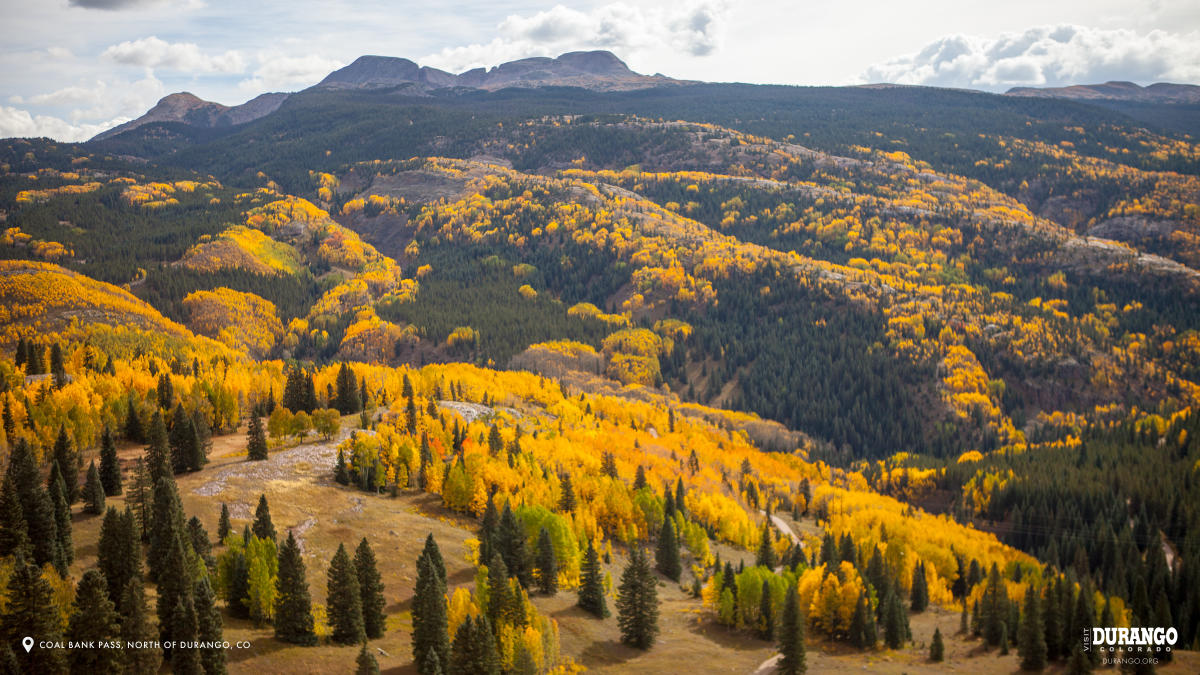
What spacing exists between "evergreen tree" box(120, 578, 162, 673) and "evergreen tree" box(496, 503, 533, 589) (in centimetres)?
4689

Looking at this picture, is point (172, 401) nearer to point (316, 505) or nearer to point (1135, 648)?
point (316, 505)

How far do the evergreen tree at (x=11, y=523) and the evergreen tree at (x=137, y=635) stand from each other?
18.2m

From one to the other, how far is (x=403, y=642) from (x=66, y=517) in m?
39.2

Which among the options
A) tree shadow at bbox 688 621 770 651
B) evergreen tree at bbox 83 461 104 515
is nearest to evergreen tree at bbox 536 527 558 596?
tree shadow at bbox 688 621 770 651

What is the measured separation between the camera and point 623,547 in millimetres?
143500

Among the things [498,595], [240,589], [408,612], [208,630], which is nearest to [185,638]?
[208,630]

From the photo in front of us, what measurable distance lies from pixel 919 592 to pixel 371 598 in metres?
96.4

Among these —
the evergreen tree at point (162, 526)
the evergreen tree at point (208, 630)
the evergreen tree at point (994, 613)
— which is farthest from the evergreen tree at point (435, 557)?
the evergreen tree at point (994, 613)

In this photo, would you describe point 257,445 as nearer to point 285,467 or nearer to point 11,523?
point 285,467

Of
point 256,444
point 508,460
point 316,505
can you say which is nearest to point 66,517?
point 316,505

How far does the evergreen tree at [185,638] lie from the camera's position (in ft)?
224

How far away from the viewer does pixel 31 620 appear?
221 ft

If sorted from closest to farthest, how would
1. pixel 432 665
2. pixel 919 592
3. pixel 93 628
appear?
1. pixel 93 628
2. pixel 432 665
3. pixel 919 592

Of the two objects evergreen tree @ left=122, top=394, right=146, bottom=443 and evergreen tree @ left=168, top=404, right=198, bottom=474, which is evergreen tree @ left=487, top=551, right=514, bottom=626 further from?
evergreen tree @ left=122, top=394, right=146, bottom=443
